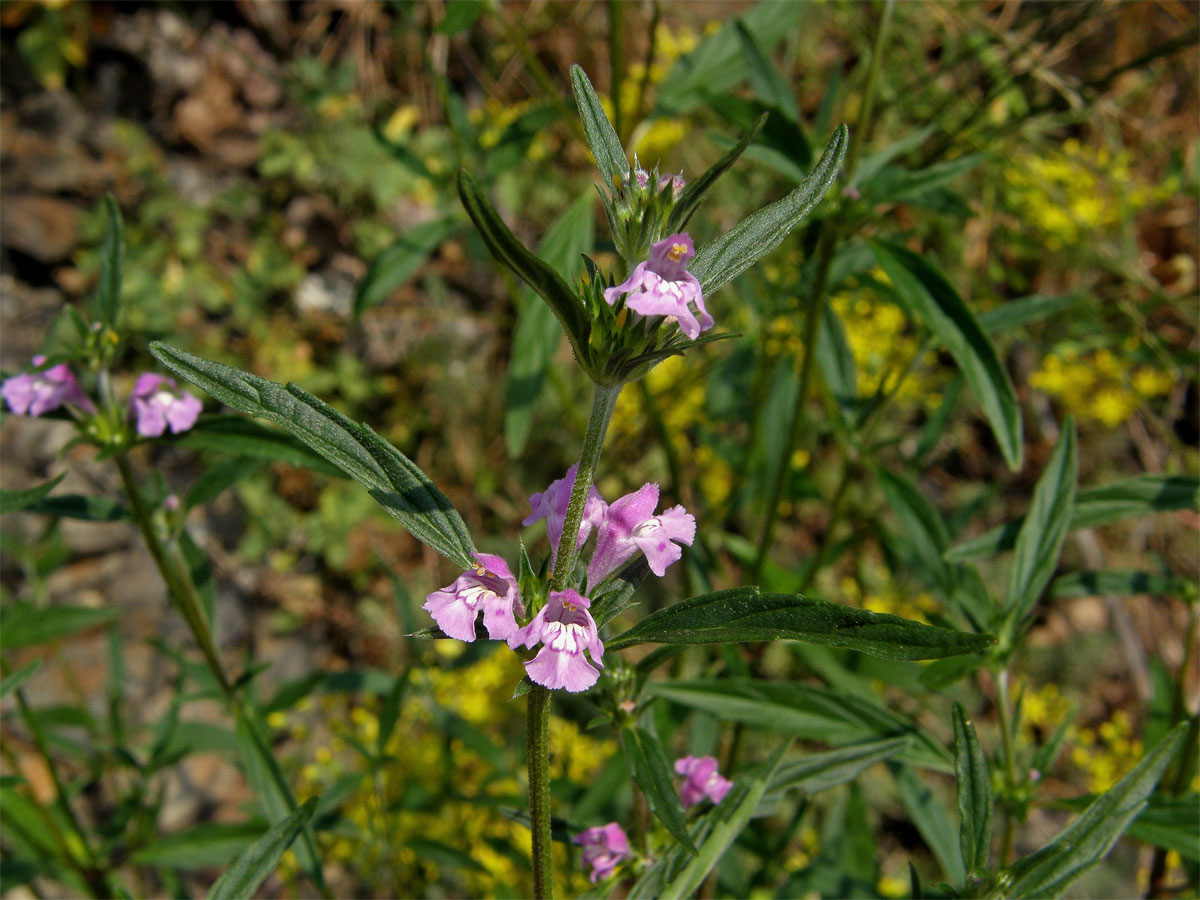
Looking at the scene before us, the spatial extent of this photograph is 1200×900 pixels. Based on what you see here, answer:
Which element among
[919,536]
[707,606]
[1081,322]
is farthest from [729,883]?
[1081,322]

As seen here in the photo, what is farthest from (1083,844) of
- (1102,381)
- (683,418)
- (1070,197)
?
(1070,197)

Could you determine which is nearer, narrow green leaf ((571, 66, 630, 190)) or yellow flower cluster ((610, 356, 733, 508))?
narrow green leaf ((571, 66, 630, 190))

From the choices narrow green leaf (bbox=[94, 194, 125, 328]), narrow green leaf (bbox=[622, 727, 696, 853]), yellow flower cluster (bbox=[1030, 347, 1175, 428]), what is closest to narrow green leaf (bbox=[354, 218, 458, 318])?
narrow green leaf (bbox=[94, 194, 125, 328])

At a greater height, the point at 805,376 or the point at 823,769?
the point at 805,376

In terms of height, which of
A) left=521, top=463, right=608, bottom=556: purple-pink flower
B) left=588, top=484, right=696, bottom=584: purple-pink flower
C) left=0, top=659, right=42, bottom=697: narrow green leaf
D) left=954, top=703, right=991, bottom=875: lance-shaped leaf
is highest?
left=0, top=659, right=42, bottom=697: narrow green leaf

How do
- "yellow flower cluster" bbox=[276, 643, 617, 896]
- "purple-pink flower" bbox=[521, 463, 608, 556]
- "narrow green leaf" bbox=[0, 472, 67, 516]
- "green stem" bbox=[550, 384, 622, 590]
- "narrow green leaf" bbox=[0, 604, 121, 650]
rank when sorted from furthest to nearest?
"yellow flower cluster" bbox=[276, 643, 617, 896] < "narrow green leaf" bbox=[0, 604, 121, 650] < "narrow green leaf" bbox=[0, 472, 67, 516] < "purple-pink flower" bbox=[521, 463, 608, 556] < "green stem" bbox=[550, 384, 622, 590]

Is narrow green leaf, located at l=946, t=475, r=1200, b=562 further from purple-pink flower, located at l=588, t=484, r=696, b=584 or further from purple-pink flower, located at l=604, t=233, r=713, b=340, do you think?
purple-pink flower, located at l=604, t=233, r=713, b=340

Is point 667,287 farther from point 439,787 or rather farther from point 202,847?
point 439,787

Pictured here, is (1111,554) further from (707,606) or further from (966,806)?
(707,606)
